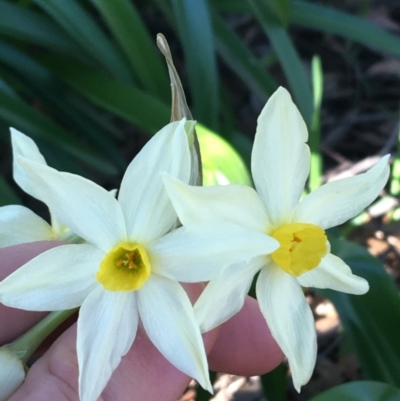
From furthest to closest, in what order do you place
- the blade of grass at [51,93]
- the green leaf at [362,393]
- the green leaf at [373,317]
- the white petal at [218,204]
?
the blade of grass at [51,93]
the green leaf at [373,317]
the green leaf at [362,393]
the white petal at [218,204]

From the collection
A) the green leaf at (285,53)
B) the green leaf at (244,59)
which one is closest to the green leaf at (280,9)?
the green leaf at (285,53)

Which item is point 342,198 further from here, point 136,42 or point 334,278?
point 136,42

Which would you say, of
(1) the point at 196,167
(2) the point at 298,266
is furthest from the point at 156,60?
(2) the point at 298,266

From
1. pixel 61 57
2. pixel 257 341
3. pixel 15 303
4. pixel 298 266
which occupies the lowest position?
pixel 257 341

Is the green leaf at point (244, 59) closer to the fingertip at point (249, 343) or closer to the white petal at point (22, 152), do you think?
the fingertip at point (249, 343)

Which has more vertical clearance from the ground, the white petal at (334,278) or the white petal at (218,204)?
the white petal at (218,204)

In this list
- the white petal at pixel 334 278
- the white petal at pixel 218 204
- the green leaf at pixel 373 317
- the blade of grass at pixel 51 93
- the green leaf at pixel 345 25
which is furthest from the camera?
the green leaf at pixel 345 25

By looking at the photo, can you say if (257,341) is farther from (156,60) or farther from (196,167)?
(156,60)
